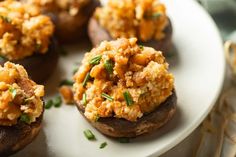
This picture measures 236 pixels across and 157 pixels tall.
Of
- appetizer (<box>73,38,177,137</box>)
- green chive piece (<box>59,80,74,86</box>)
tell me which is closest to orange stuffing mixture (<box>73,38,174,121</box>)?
appetizer (<box>73,38,177,137</box>)

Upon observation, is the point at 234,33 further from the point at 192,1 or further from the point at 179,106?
the point at 179,106

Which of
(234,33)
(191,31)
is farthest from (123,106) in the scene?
(234,33)

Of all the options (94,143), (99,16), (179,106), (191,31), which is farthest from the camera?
(191,31)

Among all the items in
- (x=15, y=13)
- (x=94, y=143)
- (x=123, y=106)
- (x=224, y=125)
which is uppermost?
(x=15, y=13)

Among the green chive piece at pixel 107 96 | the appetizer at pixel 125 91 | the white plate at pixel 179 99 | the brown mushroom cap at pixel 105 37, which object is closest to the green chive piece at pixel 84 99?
the appetizer at pixel 125 91

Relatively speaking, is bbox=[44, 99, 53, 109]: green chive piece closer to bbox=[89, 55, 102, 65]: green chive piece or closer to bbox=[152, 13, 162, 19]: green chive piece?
bbox=[89, 55, 102, 65]: green chive piece

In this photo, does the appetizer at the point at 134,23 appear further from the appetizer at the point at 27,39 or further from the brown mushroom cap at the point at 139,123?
the brown mushroom cap at the point at 139,123

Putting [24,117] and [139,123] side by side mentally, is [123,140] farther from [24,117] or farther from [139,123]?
[24,117]
